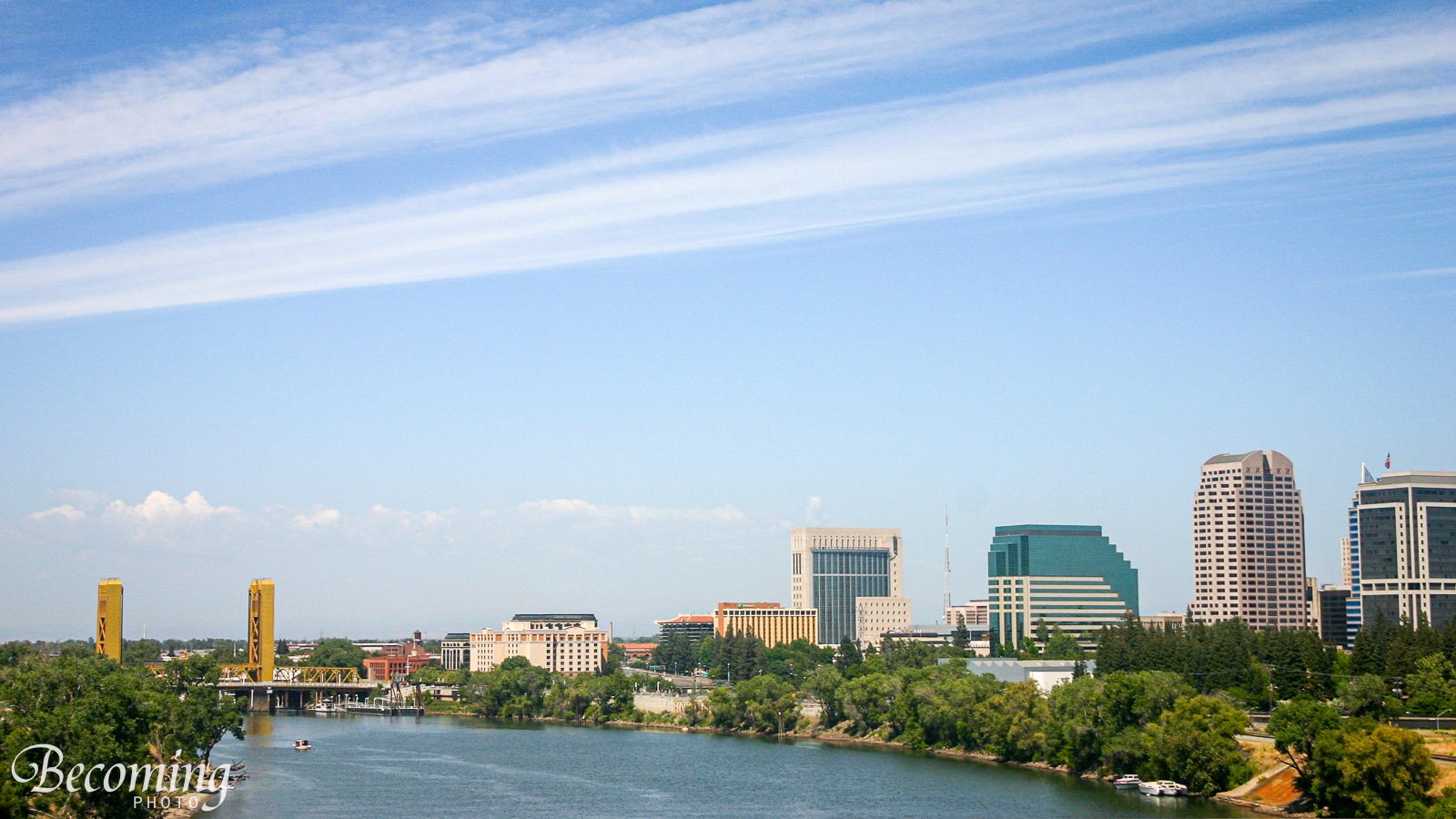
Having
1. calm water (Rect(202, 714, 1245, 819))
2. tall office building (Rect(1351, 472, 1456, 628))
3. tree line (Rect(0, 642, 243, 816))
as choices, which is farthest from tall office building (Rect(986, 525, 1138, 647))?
tree line (Rect(0, 642, 243, 816))

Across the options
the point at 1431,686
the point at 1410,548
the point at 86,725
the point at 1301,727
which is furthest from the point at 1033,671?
the point at 1410,548

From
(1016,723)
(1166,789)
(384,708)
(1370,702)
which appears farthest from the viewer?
(384,708)

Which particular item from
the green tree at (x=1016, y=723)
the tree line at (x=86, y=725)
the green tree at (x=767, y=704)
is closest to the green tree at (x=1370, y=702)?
the green tree at (x=1016, y=723)

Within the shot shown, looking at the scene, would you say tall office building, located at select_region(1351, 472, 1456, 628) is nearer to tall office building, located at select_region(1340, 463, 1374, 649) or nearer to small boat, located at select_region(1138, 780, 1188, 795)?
tall office building, located at select_region(1340, 463, 1374, 649)

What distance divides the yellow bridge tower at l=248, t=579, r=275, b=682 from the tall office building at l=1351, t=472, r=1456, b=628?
106m

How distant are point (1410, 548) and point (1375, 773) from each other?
342ft

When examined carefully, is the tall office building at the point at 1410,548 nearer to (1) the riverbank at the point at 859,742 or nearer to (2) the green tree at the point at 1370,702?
(1) the riverbank at the point at 859,742

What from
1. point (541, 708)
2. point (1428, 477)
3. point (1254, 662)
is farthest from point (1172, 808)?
point (1428, 477)

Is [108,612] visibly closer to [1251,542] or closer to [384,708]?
[384,708]

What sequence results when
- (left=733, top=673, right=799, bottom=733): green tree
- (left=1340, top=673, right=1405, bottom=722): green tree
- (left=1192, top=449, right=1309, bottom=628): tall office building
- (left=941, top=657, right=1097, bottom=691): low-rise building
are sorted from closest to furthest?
(left=1340, top=673, right=1405, bottom=722): green tree < (left=941, top=657, right=1097, bottom=691): low-rise building < (left=733, top=673, right=799, bottom=733): green tree < (left=1192, top=449, right=1309, bottom=628): tall office building

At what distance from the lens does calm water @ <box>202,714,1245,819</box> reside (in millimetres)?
58094

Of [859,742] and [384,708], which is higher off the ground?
[859,742]

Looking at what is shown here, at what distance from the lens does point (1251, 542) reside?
175 metres

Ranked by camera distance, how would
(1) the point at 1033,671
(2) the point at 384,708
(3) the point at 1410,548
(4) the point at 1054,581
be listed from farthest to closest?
1. (4) the point at 1054,581
2. (3) the point at 1410,548
3. (2) the point at 384,708
4. (1) the point at 1033,671
